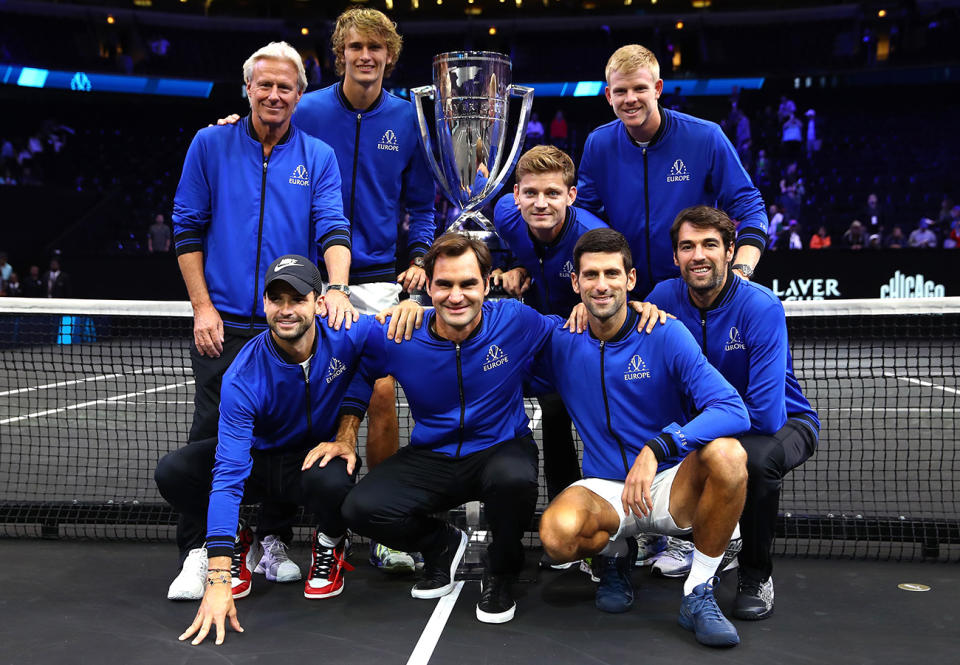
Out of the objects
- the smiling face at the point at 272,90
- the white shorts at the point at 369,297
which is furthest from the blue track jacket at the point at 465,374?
the smiling face at the point at 272,90

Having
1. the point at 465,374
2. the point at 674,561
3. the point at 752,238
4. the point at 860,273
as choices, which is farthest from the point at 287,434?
the point at 860,273

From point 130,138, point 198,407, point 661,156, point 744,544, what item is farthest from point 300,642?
point 130,138

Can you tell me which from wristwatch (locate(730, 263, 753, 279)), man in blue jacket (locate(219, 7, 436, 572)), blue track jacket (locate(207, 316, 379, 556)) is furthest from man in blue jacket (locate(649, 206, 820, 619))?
blue track jacket (locate(207, 316, 379, 556))

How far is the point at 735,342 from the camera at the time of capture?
4.24m

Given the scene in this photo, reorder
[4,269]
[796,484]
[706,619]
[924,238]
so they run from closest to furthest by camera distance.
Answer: [706,619], [796,484], [4,269], [924,238]

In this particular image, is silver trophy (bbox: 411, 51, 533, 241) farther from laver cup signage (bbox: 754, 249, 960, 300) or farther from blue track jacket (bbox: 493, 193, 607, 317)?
laver cup signage (bbox: 754, 249, 960, 300)

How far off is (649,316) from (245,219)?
2.03 m

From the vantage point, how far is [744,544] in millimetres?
4125

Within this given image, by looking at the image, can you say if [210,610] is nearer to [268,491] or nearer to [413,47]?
[268,491]

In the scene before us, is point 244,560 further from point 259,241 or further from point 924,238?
point 924,238

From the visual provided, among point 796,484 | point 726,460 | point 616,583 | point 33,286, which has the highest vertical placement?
point 33,286

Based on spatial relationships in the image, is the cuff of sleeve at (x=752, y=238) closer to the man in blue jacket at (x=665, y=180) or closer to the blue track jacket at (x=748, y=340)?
the man in blue jacket at (x=665, y=180)

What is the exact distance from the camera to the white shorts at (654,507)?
405 cm

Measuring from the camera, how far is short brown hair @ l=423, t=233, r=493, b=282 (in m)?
4.11
